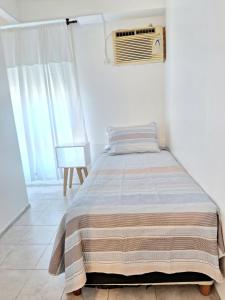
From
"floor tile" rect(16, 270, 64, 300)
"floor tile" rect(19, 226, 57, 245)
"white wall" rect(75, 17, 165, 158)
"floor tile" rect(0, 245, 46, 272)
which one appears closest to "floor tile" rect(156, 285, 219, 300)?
"floor tile" rect(16, 270, 64, 300)

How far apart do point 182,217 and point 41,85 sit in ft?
8.75

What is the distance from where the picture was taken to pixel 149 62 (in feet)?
10.3

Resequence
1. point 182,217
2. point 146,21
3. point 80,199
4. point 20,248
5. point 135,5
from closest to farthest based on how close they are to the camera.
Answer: point 182,217, point 80,199, point 20,248, point 135,5, point 146,21

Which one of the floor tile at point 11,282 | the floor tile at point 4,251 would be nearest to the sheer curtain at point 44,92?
the floor tile at point 4,251

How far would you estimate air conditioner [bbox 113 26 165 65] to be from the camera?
301cm

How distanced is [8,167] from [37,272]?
3.89ft

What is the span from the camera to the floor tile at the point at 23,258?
1820 millimetres

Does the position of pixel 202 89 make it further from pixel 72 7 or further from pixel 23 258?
pixel 72 7

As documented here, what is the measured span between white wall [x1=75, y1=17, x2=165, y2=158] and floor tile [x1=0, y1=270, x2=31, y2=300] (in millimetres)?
2098

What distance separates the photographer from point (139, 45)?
3.07 m

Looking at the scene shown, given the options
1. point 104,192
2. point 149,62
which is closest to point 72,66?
point 149,62

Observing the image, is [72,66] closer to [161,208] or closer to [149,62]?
[149,62]

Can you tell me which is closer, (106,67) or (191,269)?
(191,269)

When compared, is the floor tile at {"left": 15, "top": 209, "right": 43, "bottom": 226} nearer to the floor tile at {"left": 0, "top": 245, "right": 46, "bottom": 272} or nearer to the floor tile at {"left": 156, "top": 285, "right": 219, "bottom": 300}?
the floor tile at {"left": 0, "top": 245, "right": 46, "bottom": 272}
